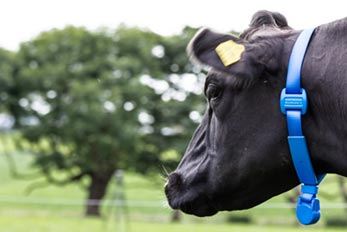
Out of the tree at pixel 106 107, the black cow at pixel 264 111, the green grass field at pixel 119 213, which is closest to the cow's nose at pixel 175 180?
the black cow at pixel 264 111

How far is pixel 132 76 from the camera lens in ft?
51.2

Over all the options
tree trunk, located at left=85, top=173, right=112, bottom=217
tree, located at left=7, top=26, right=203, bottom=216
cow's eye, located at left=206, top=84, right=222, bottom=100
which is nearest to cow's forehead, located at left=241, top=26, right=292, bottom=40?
cow's eye, located at left=206, top=84, right=222, bottom=100

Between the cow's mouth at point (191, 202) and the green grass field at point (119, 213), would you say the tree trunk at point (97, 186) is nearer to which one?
the green grass field at point (119, 213)

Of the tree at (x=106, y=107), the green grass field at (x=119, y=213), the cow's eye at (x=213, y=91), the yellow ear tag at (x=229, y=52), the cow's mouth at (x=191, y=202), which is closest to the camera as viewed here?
the yellow ear tag at (x=229, y=52)

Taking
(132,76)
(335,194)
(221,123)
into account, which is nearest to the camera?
(221,123)

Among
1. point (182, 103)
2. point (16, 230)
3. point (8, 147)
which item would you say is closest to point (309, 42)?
point (16, 230)

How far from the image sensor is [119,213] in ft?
40.0

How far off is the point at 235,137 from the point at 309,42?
40cm

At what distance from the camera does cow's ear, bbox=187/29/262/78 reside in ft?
7.26

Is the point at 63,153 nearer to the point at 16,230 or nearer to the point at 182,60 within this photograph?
the point at 182,60

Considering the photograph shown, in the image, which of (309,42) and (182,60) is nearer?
(309,42)

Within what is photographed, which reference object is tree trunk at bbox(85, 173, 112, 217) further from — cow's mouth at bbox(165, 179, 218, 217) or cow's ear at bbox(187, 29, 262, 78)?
cow's ear at bbox(187, 29, 262, 78)

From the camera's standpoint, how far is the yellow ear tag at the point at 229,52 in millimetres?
2201

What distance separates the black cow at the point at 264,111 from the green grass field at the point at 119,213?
9.00 metres
